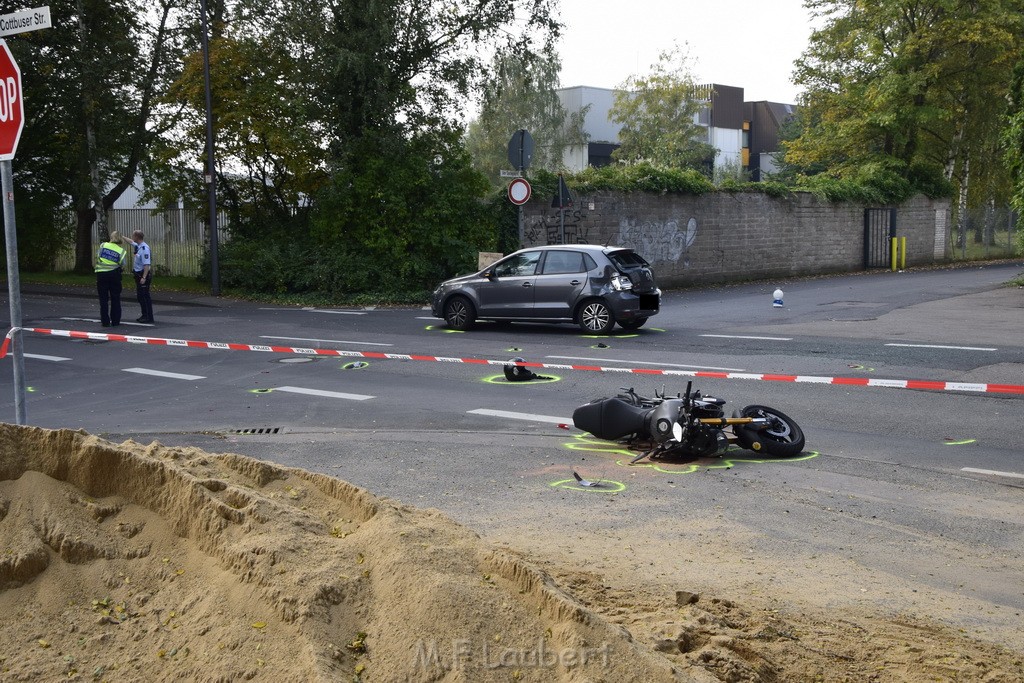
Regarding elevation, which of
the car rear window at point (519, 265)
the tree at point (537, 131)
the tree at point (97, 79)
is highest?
the tree at point (537, 131)

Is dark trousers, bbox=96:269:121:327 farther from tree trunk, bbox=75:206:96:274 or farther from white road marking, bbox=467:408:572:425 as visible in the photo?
tree trunk, bbox=75:206:96:274

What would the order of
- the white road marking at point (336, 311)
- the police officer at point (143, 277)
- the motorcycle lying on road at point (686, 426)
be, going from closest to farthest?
1. the motorcycle lying on road at point (686, 426)
2. the police officer at point (143, 277)
3. the white road marking at point (336, 311)

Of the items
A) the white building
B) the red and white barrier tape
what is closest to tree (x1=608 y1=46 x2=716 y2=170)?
the white building

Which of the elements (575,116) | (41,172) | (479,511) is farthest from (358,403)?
(575,116)

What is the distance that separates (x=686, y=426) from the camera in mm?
8492

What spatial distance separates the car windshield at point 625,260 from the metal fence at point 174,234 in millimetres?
15873

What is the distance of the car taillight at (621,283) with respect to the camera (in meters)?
18.3

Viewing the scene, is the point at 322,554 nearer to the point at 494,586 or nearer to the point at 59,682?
the point at 494,586

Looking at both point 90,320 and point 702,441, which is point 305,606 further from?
point 90,320

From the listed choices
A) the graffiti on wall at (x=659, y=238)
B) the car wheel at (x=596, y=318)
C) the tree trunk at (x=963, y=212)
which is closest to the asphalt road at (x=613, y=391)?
the car wheel at (x=596, y=318)

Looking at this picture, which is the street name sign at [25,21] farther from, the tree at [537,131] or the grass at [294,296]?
the tree at [537,131]

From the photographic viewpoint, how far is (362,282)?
26.5m

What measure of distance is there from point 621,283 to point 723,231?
Result: 49.6 feet

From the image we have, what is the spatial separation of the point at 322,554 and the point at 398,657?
63 centimetres
